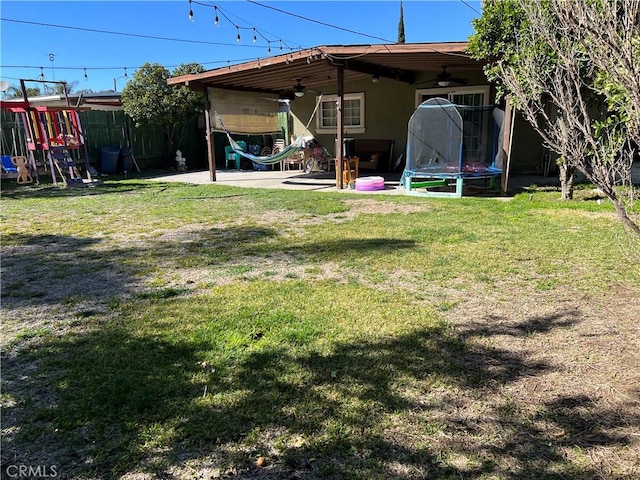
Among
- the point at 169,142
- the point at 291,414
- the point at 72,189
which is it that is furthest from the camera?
the point at 169,142

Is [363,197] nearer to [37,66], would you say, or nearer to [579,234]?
[579,234]

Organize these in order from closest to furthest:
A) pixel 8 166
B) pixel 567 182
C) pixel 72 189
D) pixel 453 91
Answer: pixel 567 182 < pixel 72 189 < pixel 8 166 < pixel 453 91

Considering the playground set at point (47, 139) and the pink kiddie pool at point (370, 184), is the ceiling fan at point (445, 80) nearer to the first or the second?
the pink kiddie pool at point (370, 184)

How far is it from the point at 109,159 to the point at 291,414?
12.8m

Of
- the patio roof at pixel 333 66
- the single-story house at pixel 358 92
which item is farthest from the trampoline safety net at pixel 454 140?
the patio roof at pixel 333 66

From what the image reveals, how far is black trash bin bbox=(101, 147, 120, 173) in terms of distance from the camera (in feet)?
42.0

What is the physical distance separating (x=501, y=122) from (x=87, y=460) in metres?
7.74

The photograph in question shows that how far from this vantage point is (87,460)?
5.36 ft

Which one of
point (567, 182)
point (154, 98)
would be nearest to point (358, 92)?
point (154, 98)

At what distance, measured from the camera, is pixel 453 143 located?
755 centimetres

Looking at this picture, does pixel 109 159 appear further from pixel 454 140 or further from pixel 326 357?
pixel 326 357

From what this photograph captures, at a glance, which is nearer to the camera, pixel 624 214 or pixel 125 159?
pixel 624 214

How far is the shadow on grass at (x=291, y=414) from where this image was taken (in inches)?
64.1

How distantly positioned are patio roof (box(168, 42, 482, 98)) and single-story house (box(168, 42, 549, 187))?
0.7 inches
